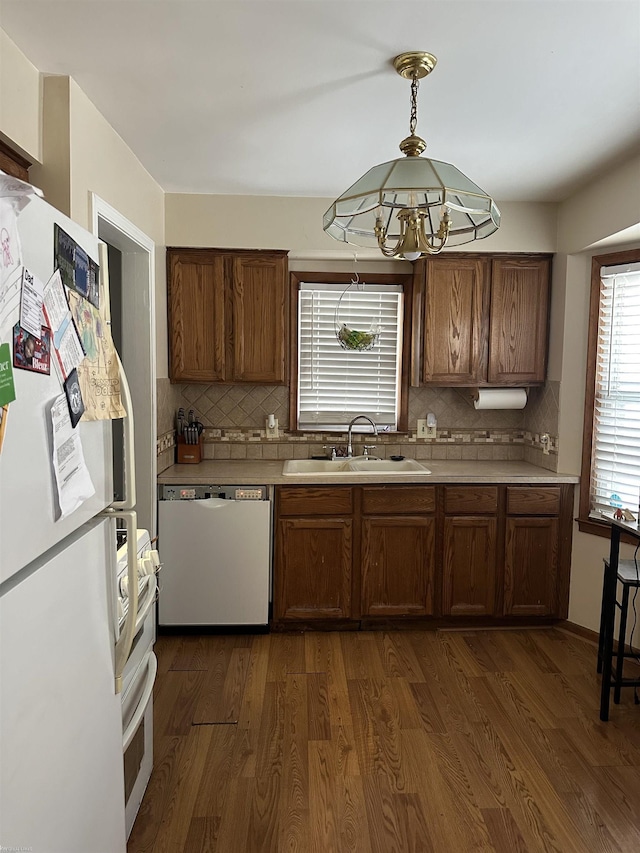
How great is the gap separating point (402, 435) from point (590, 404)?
1.22 metres

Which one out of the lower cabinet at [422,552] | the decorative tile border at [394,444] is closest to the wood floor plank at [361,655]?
the lower cabinet at [422,552]

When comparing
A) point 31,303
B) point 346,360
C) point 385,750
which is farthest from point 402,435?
point 31,303

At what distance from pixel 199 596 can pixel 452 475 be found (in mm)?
1668

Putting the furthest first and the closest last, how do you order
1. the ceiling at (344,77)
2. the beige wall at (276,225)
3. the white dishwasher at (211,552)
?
the beige wall at (276,225) → the white dishwasher at (211,552) → the ceiling at (344,77)

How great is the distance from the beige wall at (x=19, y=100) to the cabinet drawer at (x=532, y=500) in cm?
297

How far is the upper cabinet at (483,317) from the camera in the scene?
12.0 ft

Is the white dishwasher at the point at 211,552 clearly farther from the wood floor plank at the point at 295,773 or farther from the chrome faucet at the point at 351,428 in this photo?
the chrome faucet at the point at 351,428

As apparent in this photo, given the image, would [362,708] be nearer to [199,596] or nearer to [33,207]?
[199,596]

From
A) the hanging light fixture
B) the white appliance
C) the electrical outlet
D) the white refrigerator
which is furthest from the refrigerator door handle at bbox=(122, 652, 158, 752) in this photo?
the electrical outlet

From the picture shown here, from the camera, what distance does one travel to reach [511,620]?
357 cm

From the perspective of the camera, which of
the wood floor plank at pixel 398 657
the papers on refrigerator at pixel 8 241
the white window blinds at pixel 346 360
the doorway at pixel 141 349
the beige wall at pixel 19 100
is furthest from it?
the white window blinds at pixel 346 360

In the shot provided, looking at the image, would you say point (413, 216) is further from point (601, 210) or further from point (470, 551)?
point (470, 551)

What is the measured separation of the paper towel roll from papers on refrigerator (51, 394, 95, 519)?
10.0ft

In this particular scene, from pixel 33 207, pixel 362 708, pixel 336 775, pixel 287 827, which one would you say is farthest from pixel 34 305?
pixel 362 708
